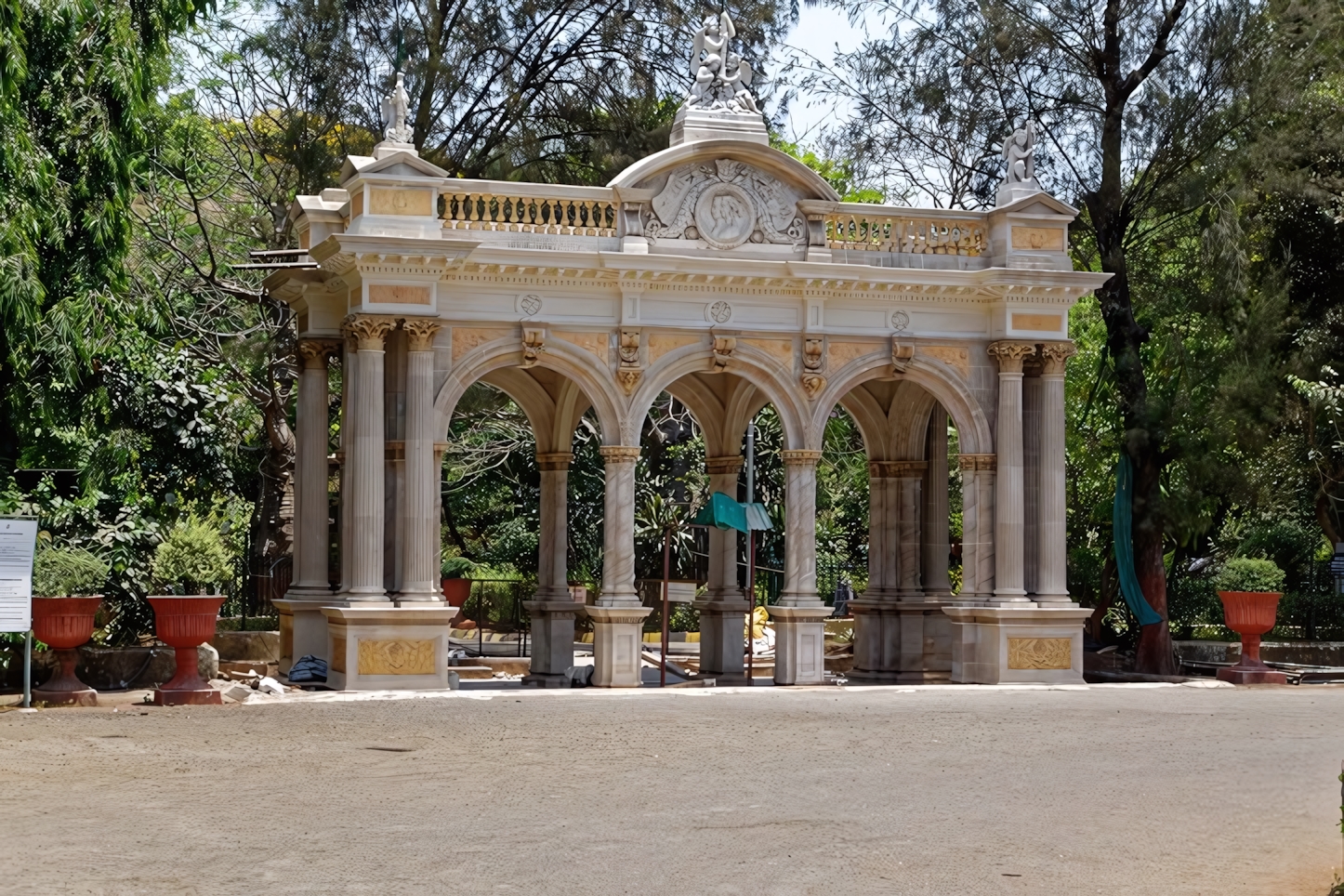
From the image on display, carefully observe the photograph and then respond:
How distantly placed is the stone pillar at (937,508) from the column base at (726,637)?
265cm

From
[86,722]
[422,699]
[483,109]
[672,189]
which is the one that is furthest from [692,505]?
[86,722]

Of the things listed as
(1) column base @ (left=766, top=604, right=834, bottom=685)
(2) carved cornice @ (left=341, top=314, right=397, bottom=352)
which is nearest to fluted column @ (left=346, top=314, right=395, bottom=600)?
(2) carved cornice @ (left=341, top=314, right=397, bottom=352)

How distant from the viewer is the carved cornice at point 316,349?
2189cm

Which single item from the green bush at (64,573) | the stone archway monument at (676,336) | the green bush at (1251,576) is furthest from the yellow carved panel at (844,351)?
the green bush at (64,573)

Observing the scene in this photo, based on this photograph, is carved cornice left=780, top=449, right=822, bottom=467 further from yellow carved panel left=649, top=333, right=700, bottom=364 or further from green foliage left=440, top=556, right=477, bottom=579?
green foliage left=440, top=556, right=477, bottom=579

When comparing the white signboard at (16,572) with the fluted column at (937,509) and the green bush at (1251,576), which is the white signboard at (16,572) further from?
the green bush at (1251,576)

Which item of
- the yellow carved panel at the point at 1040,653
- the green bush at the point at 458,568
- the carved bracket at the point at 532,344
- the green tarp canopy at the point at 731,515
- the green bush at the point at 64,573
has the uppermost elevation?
the carved bracket at the point at 532,344

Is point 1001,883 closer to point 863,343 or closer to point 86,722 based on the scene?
point 86,722

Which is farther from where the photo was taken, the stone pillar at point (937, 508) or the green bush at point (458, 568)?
the green bush at point (458, 568)

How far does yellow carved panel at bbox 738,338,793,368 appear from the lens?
2172cm

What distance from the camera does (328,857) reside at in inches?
370

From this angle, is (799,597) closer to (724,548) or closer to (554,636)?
(724,548)

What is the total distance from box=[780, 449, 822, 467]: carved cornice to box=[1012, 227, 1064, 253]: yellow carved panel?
3.73 m

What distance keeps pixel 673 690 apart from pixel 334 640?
3.91m
